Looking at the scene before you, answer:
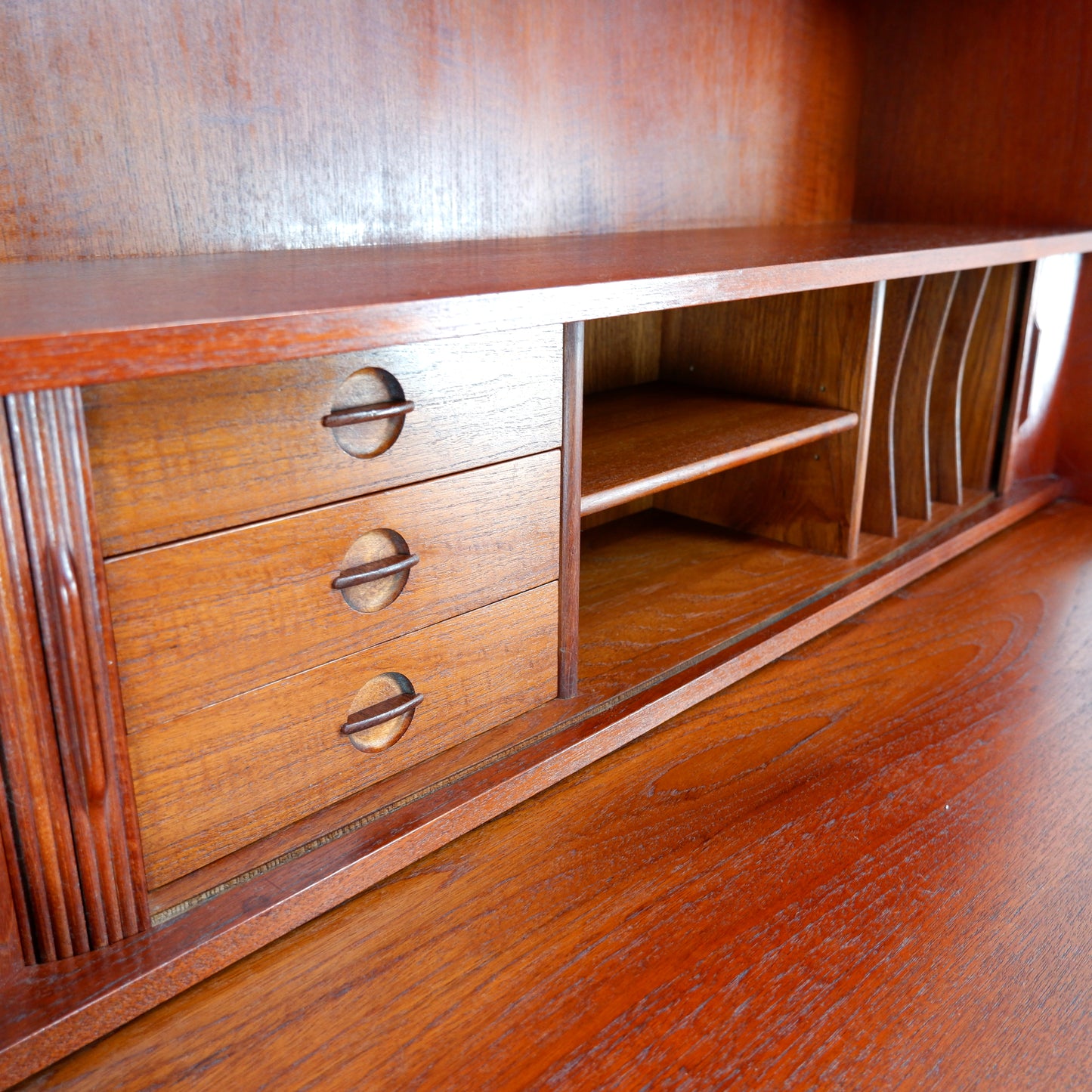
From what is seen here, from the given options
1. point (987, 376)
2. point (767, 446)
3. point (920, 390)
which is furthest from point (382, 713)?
point (987, 376)

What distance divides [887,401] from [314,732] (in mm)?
1062

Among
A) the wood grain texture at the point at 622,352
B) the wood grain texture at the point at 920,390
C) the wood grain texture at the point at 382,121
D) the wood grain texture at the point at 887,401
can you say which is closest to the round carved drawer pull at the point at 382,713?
the wood grain texture at the point at 382,121

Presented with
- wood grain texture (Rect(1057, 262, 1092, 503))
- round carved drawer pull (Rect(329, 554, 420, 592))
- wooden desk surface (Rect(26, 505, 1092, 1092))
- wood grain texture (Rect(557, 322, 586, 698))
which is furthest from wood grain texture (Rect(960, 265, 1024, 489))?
round carved drawer pull (Rect(329, 554, 420, 592))

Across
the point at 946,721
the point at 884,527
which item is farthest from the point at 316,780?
the point at 884,527

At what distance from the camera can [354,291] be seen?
0.75m

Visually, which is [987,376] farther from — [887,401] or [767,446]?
[767,446]

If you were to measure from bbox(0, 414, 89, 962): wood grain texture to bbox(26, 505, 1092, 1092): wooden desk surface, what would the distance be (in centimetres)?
10

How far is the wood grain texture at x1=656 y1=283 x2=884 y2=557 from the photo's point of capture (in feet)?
4.53

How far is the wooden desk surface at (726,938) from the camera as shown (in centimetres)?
69

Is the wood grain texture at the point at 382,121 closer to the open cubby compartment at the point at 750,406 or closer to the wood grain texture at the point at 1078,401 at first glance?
the open cubby compartment at the point at 750,406

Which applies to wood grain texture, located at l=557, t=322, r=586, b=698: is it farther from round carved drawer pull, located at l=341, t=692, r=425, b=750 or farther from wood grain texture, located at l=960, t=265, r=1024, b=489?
wood grain texture, located at l=960, t=265, r=1024, b=489

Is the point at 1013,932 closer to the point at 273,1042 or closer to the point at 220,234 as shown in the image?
the point at 273,1042

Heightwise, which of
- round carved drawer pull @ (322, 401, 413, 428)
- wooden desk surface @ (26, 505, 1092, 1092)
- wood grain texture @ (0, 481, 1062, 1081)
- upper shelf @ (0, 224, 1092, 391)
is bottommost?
wooden desk surface @ (26, 505, 1092, 1092)

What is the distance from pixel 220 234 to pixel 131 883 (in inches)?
27.2
